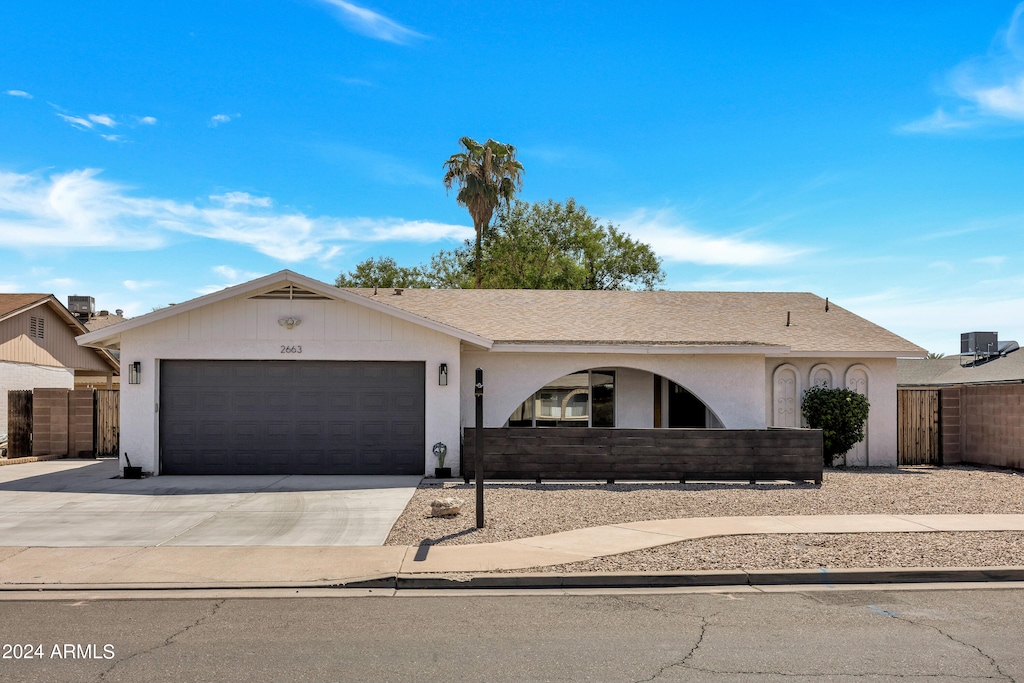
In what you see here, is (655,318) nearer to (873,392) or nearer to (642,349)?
(642,349)

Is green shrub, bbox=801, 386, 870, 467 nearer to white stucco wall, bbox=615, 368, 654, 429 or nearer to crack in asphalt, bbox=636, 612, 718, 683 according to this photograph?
white stucco wall, bbox=615, 368, 654, 429

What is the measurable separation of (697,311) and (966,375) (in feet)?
48.7

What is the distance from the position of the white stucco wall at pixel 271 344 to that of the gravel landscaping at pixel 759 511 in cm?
199

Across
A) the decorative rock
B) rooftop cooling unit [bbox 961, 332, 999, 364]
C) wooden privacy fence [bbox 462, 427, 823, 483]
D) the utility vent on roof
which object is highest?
the utility vent on roof

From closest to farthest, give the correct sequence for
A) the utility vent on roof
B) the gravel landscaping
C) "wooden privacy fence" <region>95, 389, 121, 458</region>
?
the gravel landscaping → the utility vent on roof → "wooden privacy fence" <region>95, 389, 121, 458</region>

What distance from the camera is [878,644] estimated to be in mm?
5961

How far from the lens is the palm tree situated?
3762cm

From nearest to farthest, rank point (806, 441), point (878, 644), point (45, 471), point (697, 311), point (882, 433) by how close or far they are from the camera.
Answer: point (878, 644), point (806, 441), point (45, 471), point (882, 433), point (697, 311)

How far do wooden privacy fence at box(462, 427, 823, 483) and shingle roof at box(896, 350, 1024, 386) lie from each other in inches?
533

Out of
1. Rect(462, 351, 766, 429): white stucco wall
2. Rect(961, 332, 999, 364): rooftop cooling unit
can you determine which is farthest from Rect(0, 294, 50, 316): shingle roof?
Rect(961, 332, 999, 364): rooftop cooling unit

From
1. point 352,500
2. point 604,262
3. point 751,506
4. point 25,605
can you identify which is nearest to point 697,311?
point 751,506

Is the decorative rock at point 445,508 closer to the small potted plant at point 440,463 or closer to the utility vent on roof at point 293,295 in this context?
the small potted plant at point 440,463

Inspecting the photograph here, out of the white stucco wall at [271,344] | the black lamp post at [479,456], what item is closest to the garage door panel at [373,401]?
the white stucco wall at [271,344]

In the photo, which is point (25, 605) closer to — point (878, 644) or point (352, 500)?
point (352, 500)
